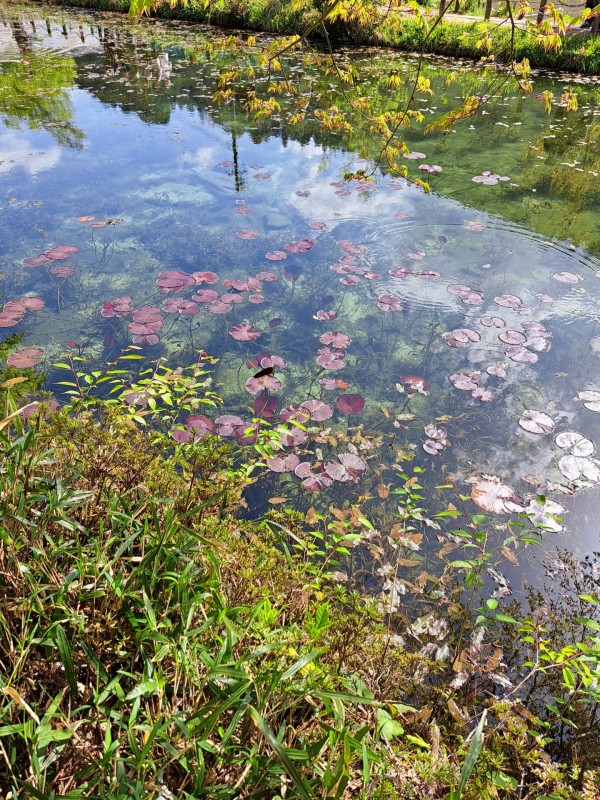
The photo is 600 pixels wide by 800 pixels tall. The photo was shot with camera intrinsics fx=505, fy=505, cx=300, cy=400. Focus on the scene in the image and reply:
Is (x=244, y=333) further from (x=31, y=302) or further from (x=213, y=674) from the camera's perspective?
(x=213, y=674)

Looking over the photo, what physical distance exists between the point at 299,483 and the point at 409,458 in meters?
0.55

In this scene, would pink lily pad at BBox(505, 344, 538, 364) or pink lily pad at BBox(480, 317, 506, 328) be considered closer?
pink lily pad at BBox(505, 344, 538, 364)

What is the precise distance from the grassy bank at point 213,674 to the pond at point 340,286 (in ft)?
2.17

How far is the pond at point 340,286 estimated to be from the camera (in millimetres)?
2471

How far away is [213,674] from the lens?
977 millimetres

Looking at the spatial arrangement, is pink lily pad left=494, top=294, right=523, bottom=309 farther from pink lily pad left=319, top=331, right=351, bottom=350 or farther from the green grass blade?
the green grass blade

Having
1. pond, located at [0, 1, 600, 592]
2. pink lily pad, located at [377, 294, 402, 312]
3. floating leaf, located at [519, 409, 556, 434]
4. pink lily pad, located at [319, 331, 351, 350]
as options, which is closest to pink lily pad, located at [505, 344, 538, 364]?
pond, located at [0, 1, 600, 592]

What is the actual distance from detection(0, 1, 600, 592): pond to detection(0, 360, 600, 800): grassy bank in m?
0.66

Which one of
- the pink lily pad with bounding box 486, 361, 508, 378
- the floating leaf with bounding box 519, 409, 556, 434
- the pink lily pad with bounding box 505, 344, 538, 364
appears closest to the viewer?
the floating leaf with bounding box 519, 409, 556, 434

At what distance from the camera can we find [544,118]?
24.8 feet

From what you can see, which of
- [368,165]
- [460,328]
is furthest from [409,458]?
[368,165]

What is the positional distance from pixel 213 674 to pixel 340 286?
308 cm

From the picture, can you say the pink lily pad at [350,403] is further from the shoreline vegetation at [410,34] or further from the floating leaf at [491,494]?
the shoreline vegetation at [410,34]

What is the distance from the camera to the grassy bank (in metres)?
0.91
